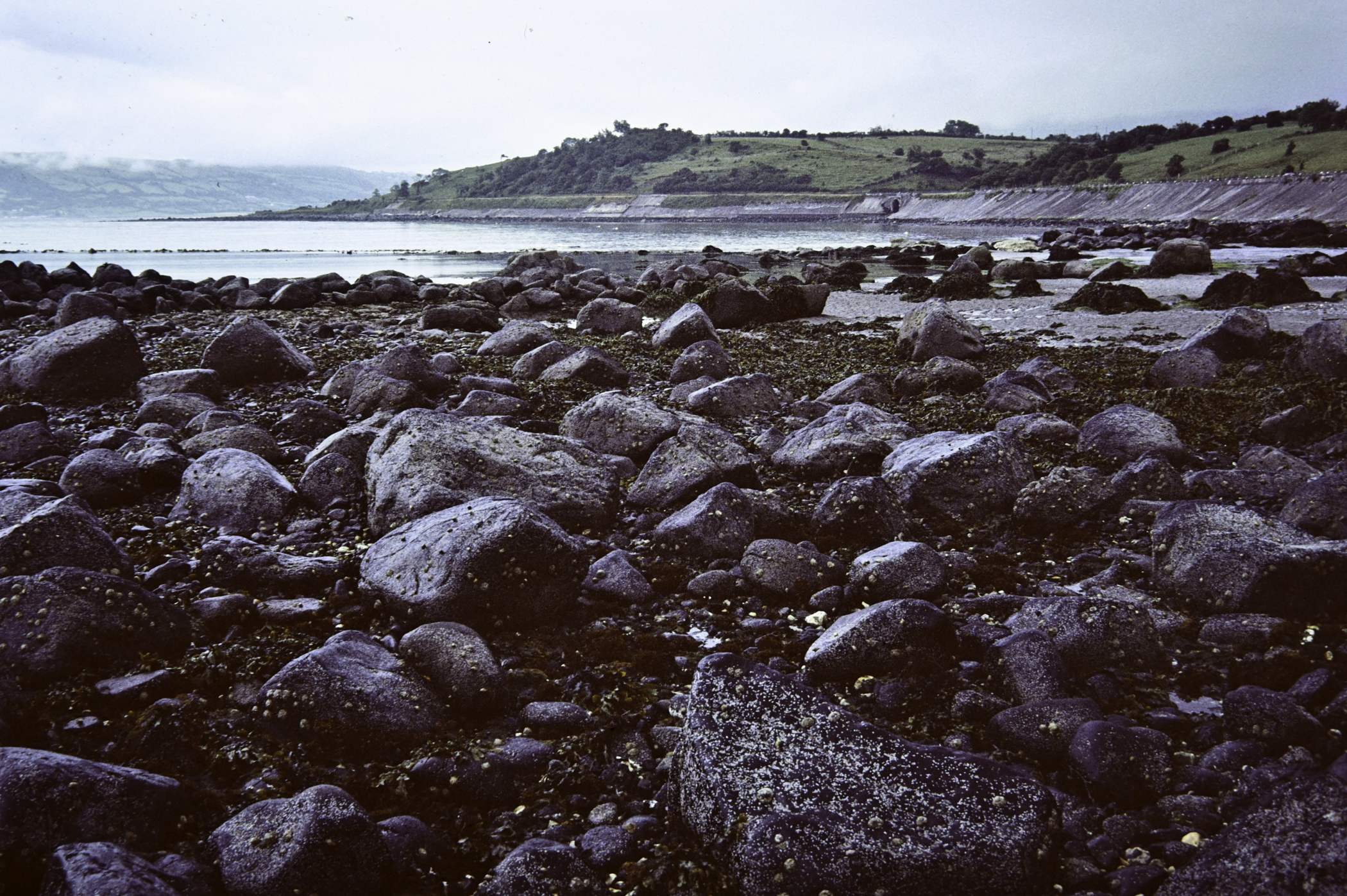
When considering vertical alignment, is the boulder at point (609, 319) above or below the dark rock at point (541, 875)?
above

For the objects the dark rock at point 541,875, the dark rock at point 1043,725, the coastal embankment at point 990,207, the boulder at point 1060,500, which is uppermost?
the coastal embankment at point 990,207

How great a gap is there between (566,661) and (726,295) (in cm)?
1497

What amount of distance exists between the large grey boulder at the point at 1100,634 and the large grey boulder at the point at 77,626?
4903mm

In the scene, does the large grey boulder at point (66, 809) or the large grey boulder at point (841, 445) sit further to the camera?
the large grey boulder at point (841, 445)

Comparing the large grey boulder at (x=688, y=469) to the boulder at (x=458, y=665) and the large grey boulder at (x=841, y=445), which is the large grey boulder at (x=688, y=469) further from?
the boulder at (x=458, y=665)

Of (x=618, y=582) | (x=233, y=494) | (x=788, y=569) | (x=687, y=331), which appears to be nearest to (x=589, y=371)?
(x=687, y=331)

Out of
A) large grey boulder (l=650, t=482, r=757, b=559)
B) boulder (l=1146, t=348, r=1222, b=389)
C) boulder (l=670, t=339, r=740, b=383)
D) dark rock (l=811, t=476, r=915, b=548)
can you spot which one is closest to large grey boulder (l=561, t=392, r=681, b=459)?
large grey boulder (l=650, t=482, r=757, b=559)

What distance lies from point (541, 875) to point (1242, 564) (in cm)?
438

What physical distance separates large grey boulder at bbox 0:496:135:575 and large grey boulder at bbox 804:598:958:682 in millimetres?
4302

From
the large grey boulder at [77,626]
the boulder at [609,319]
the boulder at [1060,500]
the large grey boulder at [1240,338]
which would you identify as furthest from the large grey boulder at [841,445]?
the boulder at [609,319]

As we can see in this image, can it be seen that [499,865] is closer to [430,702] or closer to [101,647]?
[430,702]

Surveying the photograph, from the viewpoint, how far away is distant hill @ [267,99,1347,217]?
3105 inches

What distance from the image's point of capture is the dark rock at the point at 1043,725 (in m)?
3.63

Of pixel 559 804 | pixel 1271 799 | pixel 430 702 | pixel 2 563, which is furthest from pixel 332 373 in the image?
pixel 1271 799
